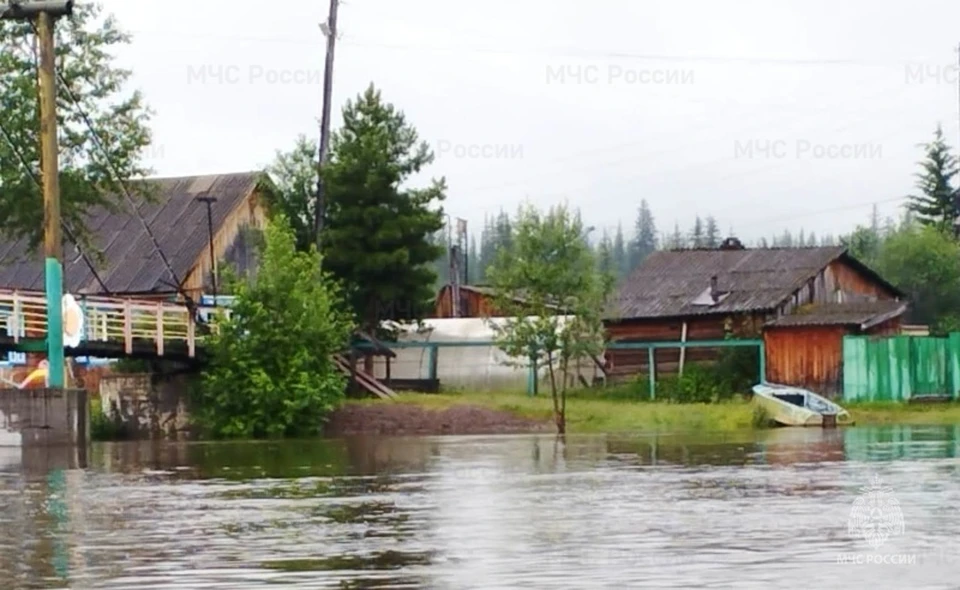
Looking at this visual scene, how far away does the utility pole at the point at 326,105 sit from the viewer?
51.6 meters

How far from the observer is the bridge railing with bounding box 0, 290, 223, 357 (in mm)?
41062

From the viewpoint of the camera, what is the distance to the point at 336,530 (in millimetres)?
16203

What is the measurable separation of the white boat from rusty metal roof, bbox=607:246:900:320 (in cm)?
951

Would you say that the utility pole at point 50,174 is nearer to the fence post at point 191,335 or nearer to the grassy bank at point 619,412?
the fence post at point 191,335

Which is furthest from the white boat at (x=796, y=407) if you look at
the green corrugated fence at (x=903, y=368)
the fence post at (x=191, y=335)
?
the fence post at (x=191, y=335)

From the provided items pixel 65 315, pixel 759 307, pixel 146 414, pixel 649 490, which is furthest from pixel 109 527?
pixel 759 307

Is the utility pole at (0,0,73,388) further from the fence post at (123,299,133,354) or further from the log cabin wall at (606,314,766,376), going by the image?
the log cabin wall at (606,314,766,376)

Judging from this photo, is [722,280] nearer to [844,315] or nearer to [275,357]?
[844,315]

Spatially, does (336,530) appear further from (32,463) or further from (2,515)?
(32,463)

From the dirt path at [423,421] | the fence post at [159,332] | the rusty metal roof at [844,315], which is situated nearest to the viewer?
the fence post at [159,332]

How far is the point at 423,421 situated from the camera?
45.7 meters

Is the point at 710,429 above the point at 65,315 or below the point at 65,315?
below

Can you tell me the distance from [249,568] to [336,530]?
122 inches

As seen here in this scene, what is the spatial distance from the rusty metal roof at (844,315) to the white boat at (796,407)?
20.4 ft
